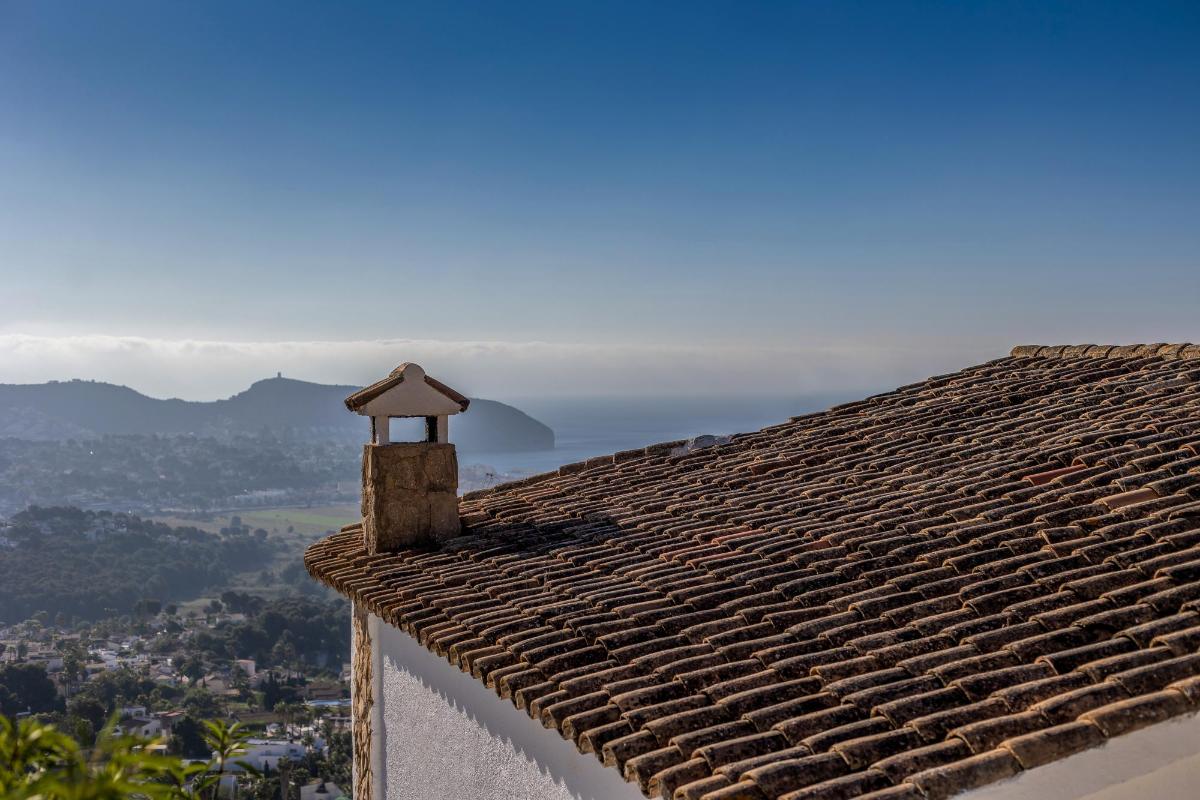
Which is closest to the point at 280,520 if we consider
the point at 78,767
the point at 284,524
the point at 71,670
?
the point at 284,524

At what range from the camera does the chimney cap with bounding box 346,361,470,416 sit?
9062 mm

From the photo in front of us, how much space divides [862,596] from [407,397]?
493 cm

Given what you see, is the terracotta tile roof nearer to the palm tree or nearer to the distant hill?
the palm tree

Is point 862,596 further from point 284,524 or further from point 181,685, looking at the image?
point 284,524

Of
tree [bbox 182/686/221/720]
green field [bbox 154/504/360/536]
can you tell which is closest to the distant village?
tree [bbox 182/686/221/720]

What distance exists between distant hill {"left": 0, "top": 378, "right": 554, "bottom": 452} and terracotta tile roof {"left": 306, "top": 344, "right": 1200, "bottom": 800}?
69549 millimetres

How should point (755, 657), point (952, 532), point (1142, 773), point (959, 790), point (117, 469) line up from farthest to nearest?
point (117, 469), point (952, 532), point (755, 657), point (1142, 773), point (959, 790)

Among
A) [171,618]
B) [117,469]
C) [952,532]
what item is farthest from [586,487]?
[117,469]

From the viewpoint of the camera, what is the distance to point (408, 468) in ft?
29.3

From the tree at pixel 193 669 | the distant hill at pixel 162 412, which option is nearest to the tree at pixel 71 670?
the tree at pixel 193 669

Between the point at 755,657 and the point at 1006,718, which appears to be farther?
the point at 755,657

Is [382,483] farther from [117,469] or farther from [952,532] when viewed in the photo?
[117,469]

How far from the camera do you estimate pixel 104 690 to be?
103ft

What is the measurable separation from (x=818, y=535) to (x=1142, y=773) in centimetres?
287
